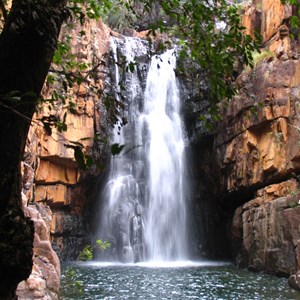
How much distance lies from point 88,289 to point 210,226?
12668 millimetres

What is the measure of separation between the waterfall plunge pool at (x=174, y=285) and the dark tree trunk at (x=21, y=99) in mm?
6308

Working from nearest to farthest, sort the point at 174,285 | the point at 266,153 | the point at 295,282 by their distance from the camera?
the point at 295,282
the point at 174,285
the point at 266,153

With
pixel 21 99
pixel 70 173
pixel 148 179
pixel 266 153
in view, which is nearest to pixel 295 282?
pixel 266 153

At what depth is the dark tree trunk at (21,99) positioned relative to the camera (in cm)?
219

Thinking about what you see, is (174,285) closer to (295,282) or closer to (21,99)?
(295,282)

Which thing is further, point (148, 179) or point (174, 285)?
point (148, 179)

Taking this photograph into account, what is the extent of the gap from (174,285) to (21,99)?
1048 centimetres

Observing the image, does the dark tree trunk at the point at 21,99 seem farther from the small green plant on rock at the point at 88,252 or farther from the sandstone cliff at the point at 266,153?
the sandstone cliff at the point at 266,153

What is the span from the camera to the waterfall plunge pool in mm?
10141

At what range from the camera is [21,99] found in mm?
2166

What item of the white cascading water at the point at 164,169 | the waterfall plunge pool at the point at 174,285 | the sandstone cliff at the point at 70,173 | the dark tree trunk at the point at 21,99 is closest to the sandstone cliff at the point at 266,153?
the waterfall plunge pool at the point at 174,285

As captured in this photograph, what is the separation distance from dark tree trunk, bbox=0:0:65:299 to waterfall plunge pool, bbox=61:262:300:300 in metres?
6.31

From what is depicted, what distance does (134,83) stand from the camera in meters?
23.8

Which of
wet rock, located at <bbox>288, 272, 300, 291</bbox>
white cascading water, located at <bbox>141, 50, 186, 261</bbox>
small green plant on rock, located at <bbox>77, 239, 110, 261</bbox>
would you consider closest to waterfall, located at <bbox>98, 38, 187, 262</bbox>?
white cascading water, located at <bbox>141, 50, 186, 261</bbox>
